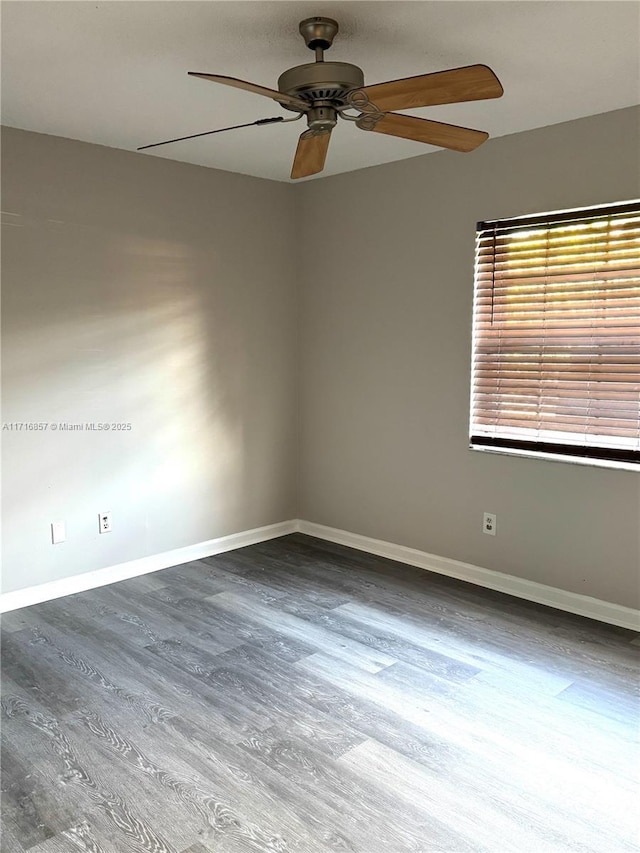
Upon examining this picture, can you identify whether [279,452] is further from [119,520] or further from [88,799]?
[88,799]

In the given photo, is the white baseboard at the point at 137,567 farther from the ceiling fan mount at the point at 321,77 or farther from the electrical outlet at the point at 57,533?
the ceiling fan mount at the point at 321,77

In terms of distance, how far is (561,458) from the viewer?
3324mm

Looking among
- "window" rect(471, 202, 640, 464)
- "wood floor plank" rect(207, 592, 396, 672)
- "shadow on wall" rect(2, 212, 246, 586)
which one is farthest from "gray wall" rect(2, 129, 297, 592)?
"window" rect(471, 202, 640, 464)

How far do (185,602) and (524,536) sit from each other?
5.87 ft

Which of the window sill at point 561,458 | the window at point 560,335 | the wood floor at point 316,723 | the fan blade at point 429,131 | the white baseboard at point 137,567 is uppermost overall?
the fan blade at point 429,131

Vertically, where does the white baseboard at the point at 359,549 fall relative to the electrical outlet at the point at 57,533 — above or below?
below

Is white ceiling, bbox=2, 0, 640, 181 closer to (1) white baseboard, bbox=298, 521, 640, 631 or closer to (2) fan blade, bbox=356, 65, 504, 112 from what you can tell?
(2) fan blade, bbox=356, 65, 504, 112

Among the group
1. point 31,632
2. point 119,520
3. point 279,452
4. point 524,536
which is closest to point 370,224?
point 279,452

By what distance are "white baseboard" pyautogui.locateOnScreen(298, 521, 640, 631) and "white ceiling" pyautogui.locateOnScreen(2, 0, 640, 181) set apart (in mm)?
2271

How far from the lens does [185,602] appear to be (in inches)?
138

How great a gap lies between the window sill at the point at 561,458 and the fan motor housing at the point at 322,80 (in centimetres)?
199

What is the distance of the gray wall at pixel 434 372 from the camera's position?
3.20 m

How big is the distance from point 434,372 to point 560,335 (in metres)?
0.76

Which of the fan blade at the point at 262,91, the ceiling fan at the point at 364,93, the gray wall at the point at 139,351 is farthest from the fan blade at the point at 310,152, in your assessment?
the gray wall at the point at 139,351
